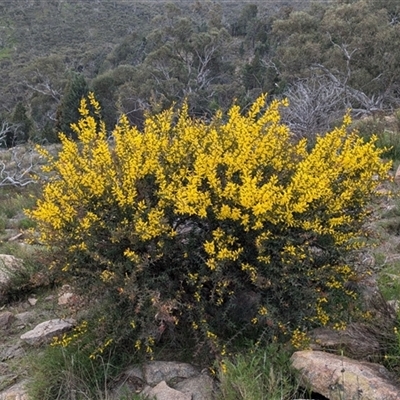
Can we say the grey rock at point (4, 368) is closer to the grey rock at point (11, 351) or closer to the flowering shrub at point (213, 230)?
the grey rock at point (11, 351)

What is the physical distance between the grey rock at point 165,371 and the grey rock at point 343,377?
2.07 ft

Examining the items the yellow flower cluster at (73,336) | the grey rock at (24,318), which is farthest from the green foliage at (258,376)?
the grey rock at (24,318)

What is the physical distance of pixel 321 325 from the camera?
3078mm

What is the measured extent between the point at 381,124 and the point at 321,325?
4912mm

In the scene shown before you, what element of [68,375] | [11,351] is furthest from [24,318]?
[68,375]

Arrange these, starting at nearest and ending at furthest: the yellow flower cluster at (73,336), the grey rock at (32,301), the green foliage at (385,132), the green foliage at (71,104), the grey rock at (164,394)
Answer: the grey rock at (164,394)
the yellow flower cluster at (73,336)
the grey rock at (32,301)
the green foliage at (385,132)
the green foliage at (71,104)

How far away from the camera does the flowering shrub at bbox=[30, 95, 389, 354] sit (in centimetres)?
289

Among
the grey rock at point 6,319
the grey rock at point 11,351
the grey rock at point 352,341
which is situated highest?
the grey rock at point 352,341

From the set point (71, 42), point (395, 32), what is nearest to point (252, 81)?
point (395, 32)

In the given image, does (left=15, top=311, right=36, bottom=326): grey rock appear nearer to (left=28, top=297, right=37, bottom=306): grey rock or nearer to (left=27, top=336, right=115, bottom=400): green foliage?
(left=28, top=297, right=37, bottom=306): grey rock

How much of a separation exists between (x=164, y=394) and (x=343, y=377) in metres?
0.94

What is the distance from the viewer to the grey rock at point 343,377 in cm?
244

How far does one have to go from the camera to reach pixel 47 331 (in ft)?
11.3

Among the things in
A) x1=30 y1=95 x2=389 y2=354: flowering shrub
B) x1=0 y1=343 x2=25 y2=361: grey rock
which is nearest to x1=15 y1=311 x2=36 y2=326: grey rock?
x1=0 y1=343 x2=25 y2=361: grey rock
